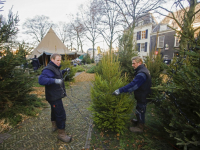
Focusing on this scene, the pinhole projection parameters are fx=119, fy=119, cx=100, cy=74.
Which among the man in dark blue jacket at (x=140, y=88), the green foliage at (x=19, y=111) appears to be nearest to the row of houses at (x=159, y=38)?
the man in dark blue jacket at (x=140, y=88)

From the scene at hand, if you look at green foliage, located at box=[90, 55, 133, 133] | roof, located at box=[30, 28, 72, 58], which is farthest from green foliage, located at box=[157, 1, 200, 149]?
roof, located at box=[30, 28, 72, 58]

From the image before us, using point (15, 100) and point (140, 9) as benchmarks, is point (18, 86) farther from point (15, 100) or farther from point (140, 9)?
point (140, 9)

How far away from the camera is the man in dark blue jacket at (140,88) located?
2.81 m

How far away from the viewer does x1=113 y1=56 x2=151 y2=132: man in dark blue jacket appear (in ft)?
9.21

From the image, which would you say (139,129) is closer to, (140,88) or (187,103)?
(140,88)

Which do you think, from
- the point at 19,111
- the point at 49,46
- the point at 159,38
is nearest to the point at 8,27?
the point at 19,111

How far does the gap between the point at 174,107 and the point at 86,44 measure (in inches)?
1716

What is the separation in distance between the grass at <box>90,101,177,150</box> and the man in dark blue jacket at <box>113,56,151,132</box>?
298 millimetres

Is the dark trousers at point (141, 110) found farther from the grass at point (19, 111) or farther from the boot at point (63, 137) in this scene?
the grass at point (19, 111)

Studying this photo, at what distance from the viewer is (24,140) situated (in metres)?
2.96

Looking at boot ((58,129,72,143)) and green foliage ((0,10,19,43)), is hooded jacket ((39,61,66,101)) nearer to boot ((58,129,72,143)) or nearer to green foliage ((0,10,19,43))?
boot ((58,129,72,143))

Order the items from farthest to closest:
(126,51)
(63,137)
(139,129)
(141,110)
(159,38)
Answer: (159,38) → (126,51) → (139,129) → (141,110) → (63,137)

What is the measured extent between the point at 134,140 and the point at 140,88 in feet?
4.36

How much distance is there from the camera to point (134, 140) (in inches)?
119
